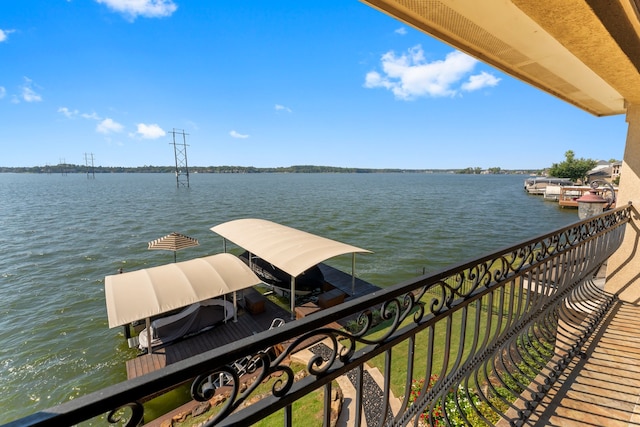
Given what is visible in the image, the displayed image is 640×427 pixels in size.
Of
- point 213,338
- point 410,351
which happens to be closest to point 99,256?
point 213,338

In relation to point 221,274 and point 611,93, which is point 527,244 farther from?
point 221,274

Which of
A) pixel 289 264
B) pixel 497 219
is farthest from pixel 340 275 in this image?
pixel 497 219

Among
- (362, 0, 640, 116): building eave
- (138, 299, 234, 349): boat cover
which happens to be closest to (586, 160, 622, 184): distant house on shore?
(138, 299, 234, 349): boat cover

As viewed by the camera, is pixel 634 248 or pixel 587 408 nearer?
pixel 587 408

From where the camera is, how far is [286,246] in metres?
12.1

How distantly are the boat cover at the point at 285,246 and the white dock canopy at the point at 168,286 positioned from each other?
1317 mm

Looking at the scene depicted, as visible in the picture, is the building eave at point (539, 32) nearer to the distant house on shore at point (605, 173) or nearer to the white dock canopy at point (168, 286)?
the white dock canopy at point (168, 286)

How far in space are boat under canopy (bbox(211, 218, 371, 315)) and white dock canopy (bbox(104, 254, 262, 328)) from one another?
51.9 inches

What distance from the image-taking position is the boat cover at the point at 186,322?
9.46 metres

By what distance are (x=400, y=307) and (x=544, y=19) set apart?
2.09 m

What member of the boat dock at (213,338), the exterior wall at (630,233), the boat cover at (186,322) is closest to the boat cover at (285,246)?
the boat dock at (213,338)

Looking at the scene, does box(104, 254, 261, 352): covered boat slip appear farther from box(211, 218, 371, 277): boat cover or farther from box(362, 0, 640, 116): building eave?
box(362, 0, 640, 116): building eave

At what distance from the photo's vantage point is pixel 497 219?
119 feet

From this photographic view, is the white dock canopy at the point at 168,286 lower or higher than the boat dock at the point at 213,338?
higher
